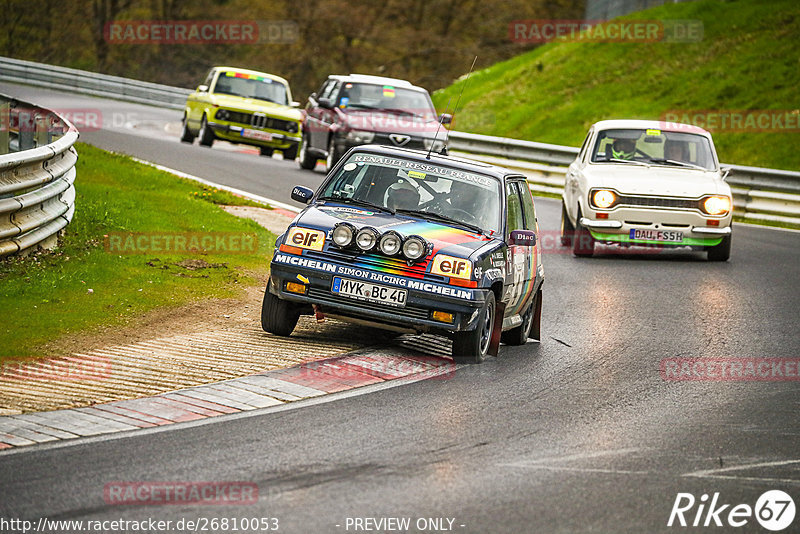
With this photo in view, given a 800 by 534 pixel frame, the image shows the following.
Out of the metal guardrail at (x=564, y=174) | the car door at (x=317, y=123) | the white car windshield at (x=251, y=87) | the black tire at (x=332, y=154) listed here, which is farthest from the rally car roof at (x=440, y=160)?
the white car windshield at (x=251, y=87)

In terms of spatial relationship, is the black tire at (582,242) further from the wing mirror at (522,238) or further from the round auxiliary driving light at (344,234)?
the round auxiliary driving light at (344,234)

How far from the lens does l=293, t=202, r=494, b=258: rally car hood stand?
9375 millimetres

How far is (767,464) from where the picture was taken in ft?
22.7

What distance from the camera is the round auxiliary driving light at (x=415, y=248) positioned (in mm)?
9180

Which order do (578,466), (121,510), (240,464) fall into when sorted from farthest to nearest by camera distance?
1. (578,466)
2. (240,464)
3. (121,510)

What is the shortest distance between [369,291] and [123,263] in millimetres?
3516

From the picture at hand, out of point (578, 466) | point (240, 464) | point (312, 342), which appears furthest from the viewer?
point (312, 342)

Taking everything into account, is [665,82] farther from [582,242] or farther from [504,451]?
[504,451]

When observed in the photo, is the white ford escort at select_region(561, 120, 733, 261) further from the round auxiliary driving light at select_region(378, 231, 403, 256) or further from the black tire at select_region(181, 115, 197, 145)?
the black tire at select_region(181, 115, 197, 145)

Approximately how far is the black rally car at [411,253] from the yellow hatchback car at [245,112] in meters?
15.7

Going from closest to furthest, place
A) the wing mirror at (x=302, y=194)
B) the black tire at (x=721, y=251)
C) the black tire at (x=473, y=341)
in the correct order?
1. the black tire at (x=473, y=341)
2. the wing mirror at (x=302, y=194)
3. the black tire at (x=721, y=251)

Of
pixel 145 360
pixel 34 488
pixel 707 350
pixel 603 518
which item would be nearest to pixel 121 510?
pixel 34 488

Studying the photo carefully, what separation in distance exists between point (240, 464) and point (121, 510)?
2.92 ft

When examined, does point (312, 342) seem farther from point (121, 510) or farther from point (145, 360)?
point (121, 510)
